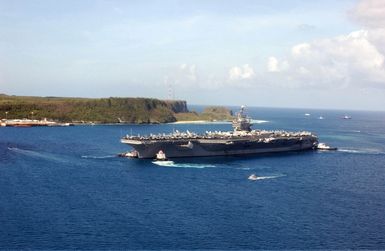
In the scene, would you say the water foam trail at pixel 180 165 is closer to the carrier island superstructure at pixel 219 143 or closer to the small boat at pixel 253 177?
the carrier island superstructure at pixel 219 143

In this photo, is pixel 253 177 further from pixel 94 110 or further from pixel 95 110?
pixel 95 110

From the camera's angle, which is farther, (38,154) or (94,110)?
(94,110)

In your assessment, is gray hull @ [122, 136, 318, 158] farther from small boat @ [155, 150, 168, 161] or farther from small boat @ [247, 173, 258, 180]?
small boat @ [247, 173, 258, 180]

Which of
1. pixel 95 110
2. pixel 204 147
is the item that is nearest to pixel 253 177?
pixel 204 147

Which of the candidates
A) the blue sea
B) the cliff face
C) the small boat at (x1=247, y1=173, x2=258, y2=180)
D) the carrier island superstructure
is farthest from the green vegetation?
the small boat at (x1=247, y1=173, x2=258, y2=180)

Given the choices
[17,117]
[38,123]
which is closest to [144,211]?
[38,123]

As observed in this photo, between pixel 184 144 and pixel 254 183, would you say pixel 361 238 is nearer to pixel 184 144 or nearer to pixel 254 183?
pixel 254 183
